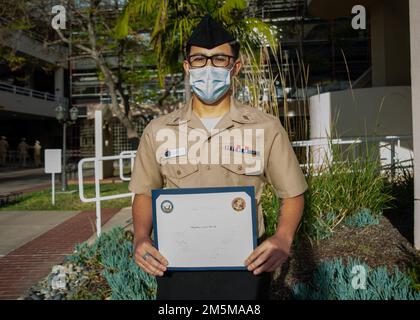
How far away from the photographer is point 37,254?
547 cm

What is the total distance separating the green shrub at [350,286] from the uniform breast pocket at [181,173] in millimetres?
1563

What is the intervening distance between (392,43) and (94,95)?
27932 mm

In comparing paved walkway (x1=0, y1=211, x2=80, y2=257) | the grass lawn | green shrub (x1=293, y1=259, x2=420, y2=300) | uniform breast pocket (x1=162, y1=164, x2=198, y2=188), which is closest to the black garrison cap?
uniform breast pocket (x1=162, y1=164, x2=198, y2=188)

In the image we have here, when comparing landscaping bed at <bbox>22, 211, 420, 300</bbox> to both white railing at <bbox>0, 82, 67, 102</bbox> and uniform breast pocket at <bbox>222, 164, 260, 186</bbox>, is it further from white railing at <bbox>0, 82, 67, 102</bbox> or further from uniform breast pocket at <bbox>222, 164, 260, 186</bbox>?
white railing at <bbox>0, 82, 67, 102</bbox>

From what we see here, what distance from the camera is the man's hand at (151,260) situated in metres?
1.58

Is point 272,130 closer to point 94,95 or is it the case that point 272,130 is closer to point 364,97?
point 364,97

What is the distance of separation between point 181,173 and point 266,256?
49 centimetres

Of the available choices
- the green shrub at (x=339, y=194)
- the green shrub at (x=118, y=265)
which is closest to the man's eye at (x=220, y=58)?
the green shrub at (x=118, y=265)

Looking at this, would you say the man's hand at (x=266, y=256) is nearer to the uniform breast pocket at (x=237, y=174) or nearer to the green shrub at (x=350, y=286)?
the uniform breast pocket at (x=237, y=174)

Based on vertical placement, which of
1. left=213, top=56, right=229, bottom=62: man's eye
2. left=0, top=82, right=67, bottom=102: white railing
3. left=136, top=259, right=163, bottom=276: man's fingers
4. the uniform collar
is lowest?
left=136, top=259, right=163, bottom=276: man's fingers

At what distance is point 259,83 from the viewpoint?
4957 millimetres

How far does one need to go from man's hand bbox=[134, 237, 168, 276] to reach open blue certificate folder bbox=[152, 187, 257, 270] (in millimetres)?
26

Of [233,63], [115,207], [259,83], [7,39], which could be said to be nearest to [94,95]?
[7,39]

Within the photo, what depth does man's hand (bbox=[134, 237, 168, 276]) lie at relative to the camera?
1585 mm
